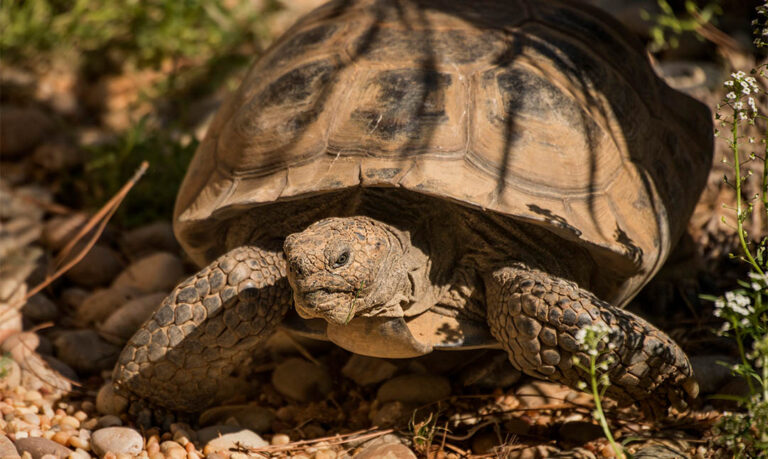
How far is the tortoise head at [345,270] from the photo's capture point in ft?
8.81

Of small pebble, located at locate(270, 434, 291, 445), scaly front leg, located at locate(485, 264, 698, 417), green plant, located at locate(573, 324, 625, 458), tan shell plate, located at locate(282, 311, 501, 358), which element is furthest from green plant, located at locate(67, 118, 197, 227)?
green plant, located at locate(573, 324, 625, 458)

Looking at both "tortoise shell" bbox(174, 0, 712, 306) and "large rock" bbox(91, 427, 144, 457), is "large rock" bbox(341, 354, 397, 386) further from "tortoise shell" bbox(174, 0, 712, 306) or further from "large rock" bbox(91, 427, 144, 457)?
"large rock" bbox(91, 427, 144, 457)

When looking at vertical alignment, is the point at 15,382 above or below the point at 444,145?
below

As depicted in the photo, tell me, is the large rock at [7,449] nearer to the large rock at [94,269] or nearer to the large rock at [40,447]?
the large rock at [40,447]

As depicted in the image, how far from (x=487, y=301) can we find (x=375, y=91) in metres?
1.00

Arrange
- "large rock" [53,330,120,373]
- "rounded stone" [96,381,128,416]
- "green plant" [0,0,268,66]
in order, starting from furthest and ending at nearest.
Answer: "green plant" [0,0,268,66]
"large rock" [53,330,120,373]
"rounded stone" [96,381,128,416]

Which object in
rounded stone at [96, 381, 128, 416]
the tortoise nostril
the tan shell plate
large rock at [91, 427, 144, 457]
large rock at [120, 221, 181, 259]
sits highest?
the tortoise nostril

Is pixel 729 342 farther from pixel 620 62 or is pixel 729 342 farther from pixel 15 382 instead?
pixel 15 382

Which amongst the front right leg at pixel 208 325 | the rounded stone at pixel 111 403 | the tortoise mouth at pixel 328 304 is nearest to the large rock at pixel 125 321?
the rounded stone at pixel 111 403

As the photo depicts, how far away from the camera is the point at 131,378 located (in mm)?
3221

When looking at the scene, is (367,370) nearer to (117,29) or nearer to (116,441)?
(116,441)

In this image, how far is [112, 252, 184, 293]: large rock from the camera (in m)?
4.30

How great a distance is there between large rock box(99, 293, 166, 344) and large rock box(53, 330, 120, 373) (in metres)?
0.05

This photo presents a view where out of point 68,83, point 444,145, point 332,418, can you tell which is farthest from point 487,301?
point 68,83
